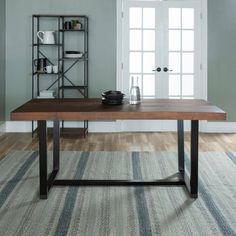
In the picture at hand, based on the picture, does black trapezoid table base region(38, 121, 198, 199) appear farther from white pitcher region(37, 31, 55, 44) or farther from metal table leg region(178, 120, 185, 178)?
white pitcher region(37, 31, 55, 44)

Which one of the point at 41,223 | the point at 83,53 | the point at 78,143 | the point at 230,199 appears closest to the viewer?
the point at 41,223

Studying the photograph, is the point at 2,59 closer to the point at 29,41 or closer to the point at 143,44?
the point at 29,41

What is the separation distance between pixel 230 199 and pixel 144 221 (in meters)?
0.85

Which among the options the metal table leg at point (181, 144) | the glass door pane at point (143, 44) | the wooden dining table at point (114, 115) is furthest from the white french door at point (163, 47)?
the wooden dining table at point (114, 115)

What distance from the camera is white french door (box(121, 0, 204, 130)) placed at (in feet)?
21.6

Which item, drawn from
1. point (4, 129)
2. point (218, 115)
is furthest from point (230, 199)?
point (4, 129)

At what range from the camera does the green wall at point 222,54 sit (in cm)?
649

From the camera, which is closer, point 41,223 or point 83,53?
point 41,223

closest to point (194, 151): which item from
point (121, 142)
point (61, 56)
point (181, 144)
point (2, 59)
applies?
point (181, 144)

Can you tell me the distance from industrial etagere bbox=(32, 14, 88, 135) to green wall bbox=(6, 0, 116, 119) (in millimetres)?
95

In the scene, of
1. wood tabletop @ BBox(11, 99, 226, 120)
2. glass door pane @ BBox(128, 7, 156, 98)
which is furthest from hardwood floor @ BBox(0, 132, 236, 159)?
wood tabletop @ BBox(11, 99, 226, 120)

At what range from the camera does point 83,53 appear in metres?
6.49

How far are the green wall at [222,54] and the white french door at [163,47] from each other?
19cm

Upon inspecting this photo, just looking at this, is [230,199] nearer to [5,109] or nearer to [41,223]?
→ [41,223]
